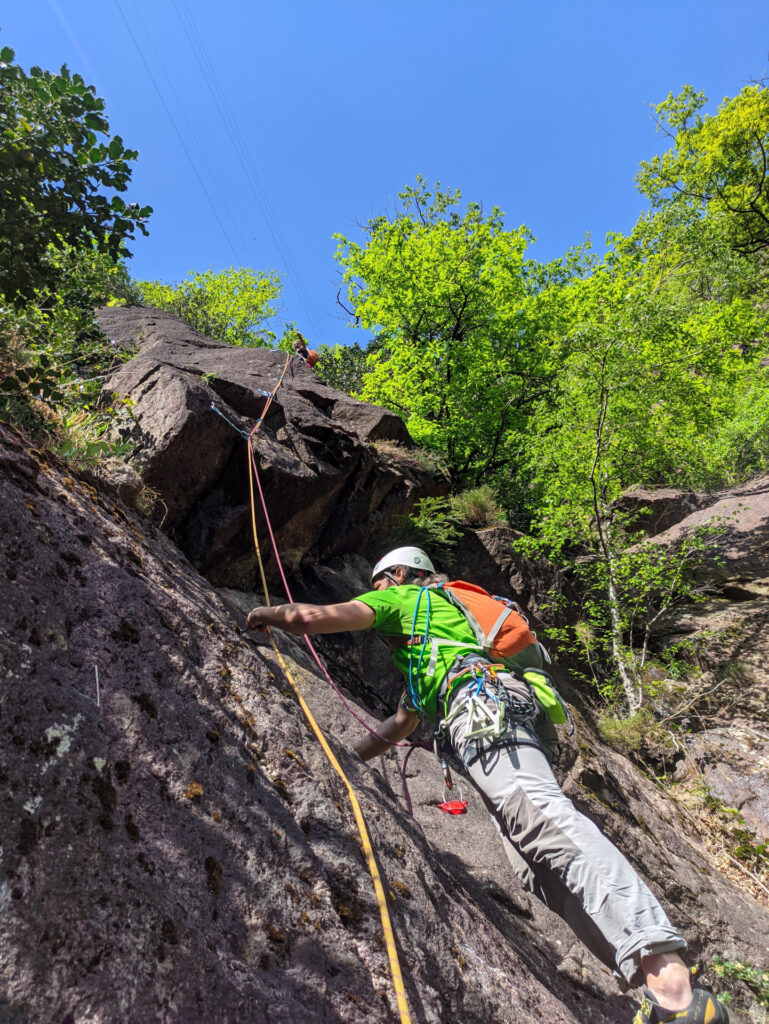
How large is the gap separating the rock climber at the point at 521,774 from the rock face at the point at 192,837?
0.50 metres

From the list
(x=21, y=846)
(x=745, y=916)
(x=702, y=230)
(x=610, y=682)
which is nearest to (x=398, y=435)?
(x=610, y=682)

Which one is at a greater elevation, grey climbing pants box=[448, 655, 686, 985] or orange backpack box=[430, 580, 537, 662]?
orange backpack box=[430, 580, 537, 662]

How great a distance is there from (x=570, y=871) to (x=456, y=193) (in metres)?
18.0

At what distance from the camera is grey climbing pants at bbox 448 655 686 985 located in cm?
216

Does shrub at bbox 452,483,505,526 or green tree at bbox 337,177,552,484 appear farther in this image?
green tree at bbox 337,177,552,484

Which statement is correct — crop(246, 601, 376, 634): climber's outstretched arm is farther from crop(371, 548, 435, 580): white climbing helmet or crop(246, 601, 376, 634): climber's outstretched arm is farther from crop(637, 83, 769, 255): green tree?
crop(637, 83, 769, 255): green tree

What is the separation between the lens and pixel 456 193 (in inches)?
633

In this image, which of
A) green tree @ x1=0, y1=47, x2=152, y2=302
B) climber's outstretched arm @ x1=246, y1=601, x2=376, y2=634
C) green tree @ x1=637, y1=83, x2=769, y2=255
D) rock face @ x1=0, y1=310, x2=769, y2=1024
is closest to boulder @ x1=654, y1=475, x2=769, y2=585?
rock face @ x1=0, y1=310, x2=769, y2=1024

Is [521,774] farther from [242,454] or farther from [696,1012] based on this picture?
[242,454]

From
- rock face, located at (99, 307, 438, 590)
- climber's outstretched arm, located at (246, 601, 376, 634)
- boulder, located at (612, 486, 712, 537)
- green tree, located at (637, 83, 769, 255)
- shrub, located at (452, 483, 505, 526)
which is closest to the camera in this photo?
climber's outstretched arm, located at (246, 601, 376, 634)

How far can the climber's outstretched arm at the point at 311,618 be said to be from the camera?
2904mm

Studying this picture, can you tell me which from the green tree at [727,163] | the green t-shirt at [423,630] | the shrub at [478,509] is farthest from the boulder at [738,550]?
the green tree at [727,163]

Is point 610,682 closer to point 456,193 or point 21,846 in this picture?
point 21,846

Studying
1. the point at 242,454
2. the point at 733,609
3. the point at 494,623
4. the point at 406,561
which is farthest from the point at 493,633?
the point at 733,609
